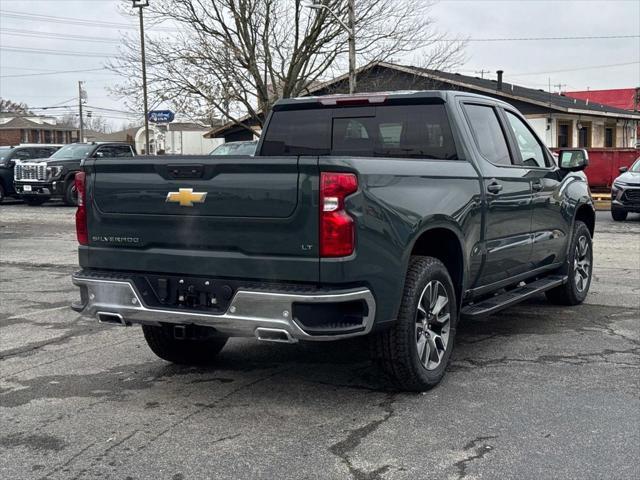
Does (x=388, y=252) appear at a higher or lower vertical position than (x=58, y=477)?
higher

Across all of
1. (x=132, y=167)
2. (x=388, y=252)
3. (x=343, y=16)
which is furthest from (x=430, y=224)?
(x=343, y=16)

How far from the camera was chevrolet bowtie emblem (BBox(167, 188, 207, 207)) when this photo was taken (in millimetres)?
4343

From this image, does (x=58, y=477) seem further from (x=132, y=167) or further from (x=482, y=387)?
(x=482, y=387)

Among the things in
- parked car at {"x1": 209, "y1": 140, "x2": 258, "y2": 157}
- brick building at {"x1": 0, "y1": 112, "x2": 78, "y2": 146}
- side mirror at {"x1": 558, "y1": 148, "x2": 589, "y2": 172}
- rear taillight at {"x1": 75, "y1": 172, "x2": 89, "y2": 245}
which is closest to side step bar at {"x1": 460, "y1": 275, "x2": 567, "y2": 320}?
side mirror at {"x1": 558, "y1": 148, "x2": 589, "y2": 172}

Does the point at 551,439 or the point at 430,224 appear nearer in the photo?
the point at 551,439

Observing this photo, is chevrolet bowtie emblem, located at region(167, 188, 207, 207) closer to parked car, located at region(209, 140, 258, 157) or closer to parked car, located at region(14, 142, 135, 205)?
parked car, located at region(209, 140, 258, 157)

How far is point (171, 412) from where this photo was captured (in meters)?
4.52

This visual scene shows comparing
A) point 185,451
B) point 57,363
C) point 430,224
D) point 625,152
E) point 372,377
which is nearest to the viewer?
point 185,451

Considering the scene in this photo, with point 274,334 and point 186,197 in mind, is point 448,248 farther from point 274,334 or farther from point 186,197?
point 186,197

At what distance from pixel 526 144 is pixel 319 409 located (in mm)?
3311

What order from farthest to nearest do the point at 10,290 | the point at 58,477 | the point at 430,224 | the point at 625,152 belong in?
the point at 625,152 < the point at 10,290 < the point at 430,224 < the point at 58,477

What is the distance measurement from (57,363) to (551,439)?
3580 mm

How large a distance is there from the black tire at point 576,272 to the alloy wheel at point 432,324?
2672 millimetres

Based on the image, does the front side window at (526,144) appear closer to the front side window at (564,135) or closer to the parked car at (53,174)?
the parked car at (53,174)
